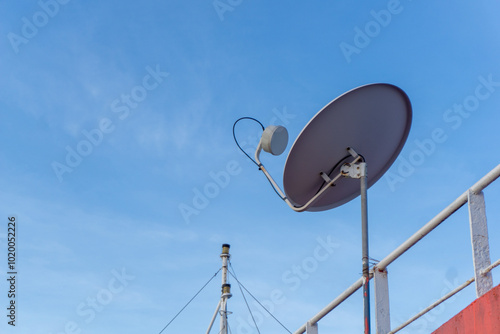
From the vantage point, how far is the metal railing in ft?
12.4

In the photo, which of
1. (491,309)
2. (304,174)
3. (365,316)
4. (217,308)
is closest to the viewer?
(491,309)

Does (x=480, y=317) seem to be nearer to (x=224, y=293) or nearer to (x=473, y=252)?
(x=473, y=252)

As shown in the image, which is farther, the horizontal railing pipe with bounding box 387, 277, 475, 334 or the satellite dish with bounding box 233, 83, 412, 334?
the satellite dish with bounding box 233, 83, 412, 334

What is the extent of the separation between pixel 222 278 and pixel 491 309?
44.2 ft

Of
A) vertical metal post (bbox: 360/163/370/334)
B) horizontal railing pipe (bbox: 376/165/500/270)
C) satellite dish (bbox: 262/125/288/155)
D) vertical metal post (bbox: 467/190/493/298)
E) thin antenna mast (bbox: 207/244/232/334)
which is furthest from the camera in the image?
thin antenna mast (bbox: 207/244/232/334)

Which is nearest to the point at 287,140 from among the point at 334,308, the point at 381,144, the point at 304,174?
the point at 304,174

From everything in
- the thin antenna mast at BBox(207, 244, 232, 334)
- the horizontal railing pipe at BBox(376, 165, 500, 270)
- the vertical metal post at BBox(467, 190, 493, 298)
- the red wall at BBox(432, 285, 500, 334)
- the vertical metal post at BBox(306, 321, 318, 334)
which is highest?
the thin antenna mast at BBox(207, 244, 232, 334)

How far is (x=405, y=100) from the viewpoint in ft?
18.9

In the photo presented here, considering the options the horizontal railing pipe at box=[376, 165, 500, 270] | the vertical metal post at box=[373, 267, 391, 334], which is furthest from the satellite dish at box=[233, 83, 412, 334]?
the vertical metal post at box=[373, 267, 391, 334]

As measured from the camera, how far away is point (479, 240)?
3.85 metres

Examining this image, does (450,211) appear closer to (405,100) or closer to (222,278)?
(405,100)

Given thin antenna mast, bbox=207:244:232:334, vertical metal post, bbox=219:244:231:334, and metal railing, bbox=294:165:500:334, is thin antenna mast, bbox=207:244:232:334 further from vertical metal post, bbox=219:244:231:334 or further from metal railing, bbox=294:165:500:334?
metal railing, bbox=294:165:500:334

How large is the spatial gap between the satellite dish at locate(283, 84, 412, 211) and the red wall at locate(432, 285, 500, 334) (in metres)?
1.96

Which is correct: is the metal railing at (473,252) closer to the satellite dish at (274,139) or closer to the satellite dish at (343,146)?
the satellite dish at (343,146)
